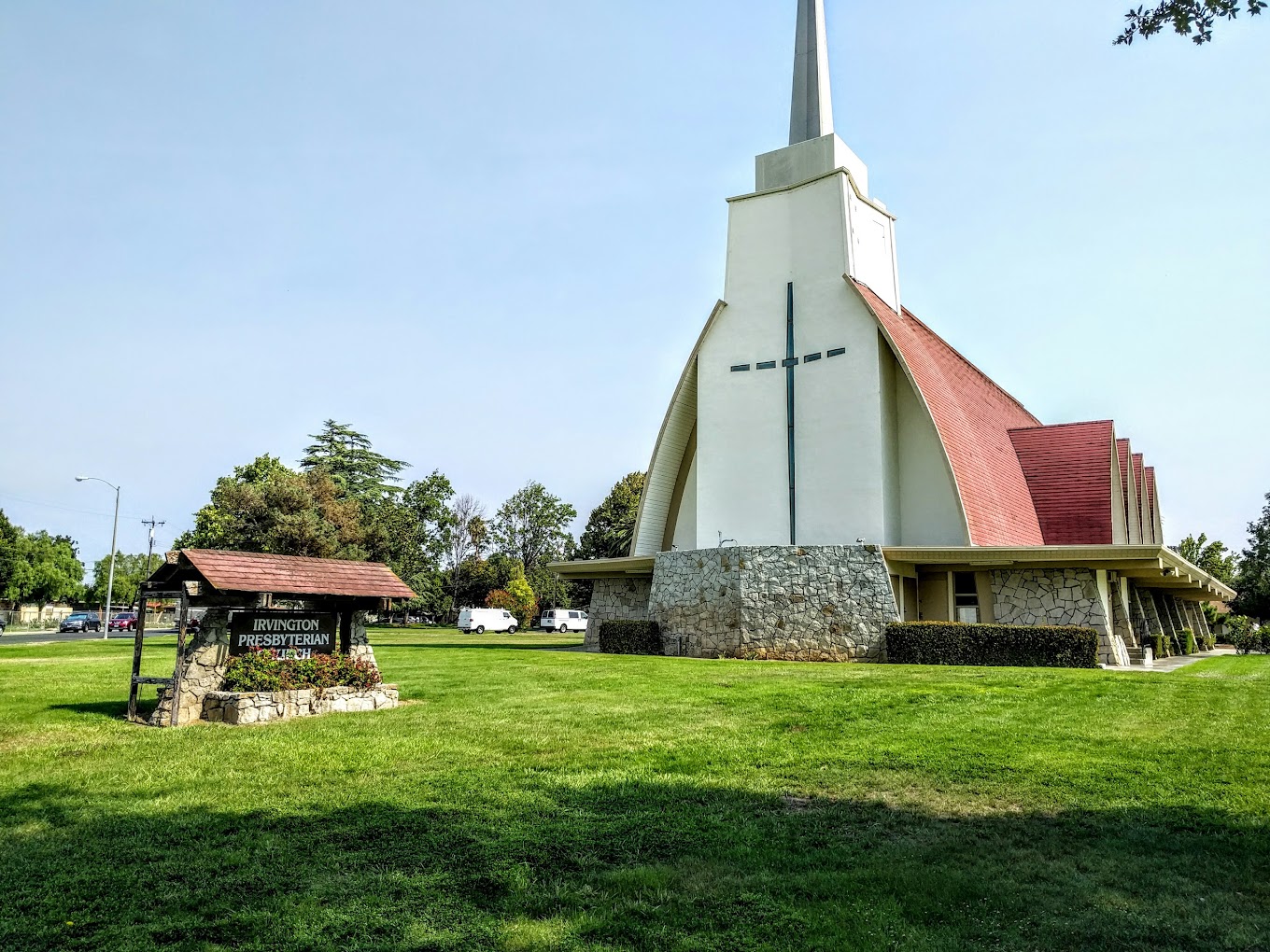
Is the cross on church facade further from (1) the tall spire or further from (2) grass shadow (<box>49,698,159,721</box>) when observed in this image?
(2) grass shadow (<box>49,698,159,721</box>)

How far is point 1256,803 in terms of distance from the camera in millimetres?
6578

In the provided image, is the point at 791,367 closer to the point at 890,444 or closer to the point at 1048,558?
the point at 890,444

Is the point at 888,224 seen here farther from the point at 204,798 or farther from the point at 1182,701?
the point at 204,798

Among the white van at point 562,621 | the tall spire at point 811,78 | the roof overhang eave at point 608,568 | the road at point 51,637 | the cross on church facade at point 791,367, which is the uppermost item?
the tall spire at point 811,78

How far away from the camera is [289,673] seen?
445 inches

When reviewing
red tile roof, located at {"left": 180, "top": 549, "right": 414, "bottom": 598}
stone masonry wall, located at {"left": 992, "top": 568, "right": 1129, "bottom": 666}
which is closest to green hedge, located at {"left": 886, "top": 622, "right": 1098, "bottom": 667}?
stone masonry wall, located at {"left": 992, "top": 568, "right": 1129, "bottom": 666}

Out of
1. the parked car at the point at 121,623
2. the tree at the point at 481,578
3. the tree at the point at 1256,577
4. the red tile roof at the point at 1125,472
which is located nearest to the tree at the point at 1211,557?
the tree at the point at 1256,577

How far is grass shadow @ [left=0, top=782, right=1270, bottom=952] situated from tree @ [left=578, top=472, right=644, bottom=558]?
58.3 metres

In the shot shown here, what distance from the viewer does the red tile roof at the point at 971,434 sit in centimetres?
2453

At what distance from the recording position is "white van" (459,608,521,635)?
50.1 metres

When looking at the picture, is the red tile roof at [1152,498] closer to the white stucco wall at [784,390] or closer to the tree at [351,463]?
the white stucco wall at [784,390]

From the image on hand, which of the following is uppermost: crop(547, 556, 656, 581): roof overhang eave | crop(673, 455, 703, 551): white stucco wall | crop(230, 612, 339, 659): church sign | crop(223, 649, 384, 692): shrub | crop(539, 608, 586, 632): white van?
crop(673, 455, 703, 551): white stucco wall

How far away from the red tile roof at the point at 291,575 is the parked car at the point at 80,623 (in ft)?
173

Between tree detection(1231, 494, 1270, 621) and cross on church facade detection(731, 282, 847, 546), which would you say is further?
tree detection(1231, 494, 1270, 621)
